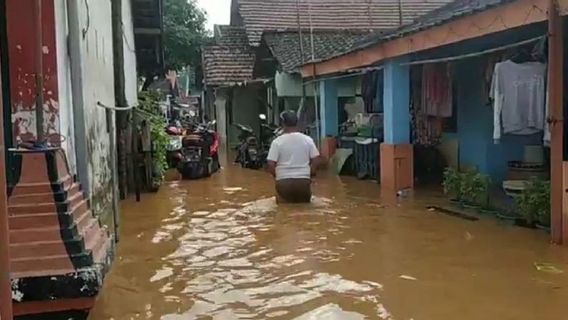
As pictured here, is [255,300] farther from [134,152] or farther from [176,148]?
[176,148]

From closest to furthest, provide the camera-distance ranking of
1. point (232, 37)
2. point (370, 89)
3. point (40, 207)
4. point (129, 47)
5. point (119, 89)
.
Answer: point (40, 207) → point (119, 89) → point (370, 89) → point (129, 47) → point (232, 37)

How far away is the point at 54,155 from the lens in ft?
15.9

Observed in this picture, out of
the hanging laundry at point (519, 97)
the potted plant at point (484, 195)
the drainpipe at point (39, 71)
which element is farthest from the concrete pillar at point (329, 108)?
the drainpipe at point (39, 71)

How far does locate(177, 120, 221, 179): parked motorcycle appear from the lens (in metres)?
15.9

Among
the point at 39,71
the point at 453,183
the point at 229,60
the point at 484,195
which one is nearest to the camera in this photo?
the point at 39,71

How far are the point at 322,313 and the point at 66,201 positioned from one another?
6.35 ft

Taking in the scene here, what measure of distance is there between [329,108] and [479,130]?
223 inches

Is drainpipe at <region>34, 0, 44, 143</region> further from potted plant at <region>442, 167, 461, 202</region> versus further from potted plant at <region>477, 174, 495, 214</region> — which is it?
potted plant at <region>442, 167, 461, 202</region>

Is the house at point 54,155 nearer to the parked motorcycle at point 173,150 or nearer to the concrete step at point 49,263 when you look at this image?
the concrete step at point 49,263

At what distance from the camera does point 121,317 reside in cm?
514

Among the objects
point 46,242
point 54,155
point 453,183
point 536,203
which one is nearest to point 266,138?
point 453,183

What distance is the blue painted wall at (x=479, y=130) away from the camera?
1206 centimetres

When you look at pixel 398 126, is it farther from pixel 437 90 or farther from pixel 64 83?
pixel 64 83

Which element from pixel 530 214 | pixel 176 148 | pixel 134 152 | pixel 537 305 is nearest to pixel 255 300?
pixel 537 305
